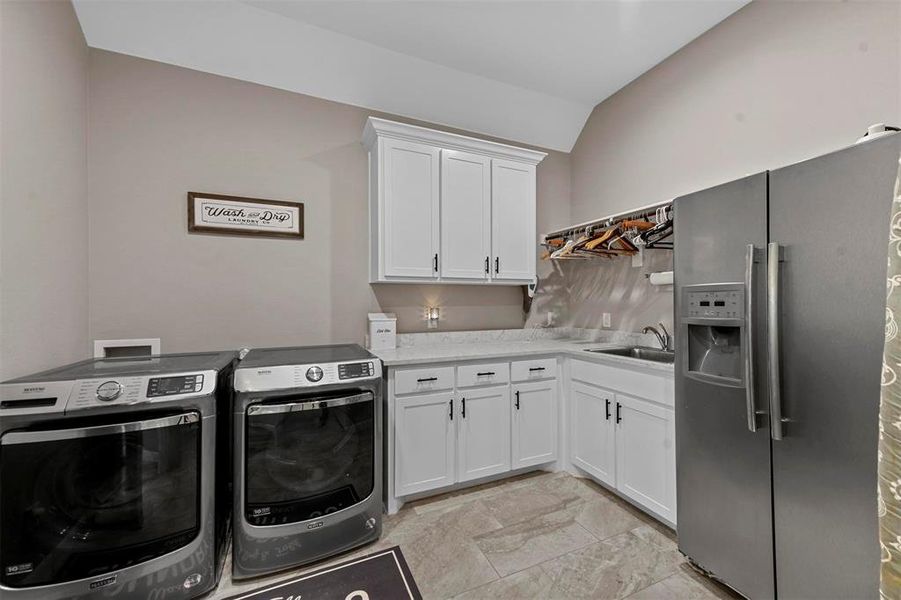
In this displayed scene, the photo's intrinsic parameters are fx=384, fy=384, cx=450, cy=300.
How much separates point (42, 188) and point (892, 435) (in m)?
3.02

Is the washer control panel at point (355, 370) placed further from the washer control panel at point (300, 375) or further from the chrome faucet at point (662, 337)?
the chrome faucet at point (662, 337)

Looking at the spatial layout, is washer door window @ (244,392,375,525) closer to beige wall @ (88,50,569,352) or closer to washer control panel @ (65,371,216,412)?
washer control panel @ (65,371,216,412)

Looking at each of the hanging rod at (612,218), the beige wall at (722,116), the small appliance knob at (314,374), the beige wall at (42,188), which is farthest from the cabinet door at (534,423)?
the beige wall at (42,188)

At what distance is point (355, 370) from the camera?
→ 6.59 ft

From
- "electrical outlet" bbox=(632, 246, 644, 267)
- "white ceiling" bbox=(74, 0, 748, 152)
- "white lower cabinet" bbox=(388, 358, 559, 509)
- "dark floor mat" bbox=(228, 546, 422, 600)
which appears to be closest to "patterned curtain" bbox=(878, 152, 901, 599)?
"dark floor mat" bbox=(228, 546, 422, 600)

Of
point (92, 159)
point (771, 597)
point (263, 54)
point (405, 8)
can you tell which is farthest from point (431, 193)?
point (771, 597)

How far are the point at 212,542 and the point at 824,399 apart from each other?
2493 mm

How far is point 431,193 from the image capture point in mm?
2799

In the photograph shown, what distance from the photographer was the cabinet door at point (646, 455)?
6.77ft

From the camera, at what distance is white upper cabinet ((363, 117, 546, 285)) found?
269 cm

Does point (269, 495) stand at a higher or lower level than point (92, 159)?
lower

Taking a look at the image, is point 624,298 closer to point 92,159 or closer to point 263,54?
point 263,54

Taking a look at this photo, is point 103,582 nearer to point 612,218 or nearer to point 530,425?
point 530,425

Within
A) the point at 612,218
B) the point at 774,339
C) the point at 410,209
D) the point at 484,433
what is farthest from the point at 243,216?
the point at 774,339
